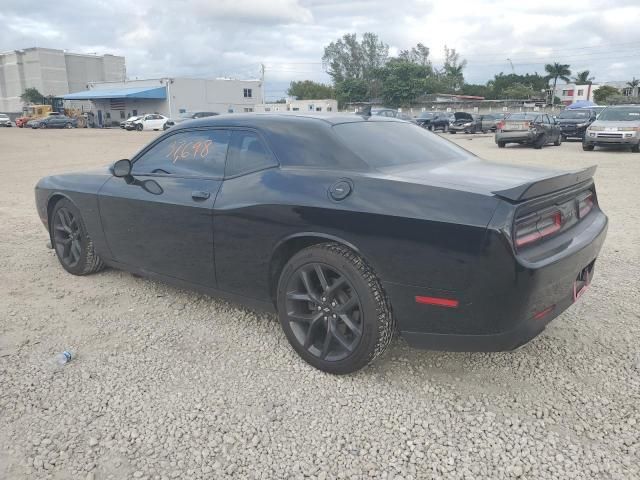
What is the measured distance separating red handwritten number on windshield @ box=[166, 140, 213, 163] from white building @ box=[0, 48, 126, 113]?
97299 millimetres

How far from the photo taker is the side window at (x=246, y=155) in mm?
3368

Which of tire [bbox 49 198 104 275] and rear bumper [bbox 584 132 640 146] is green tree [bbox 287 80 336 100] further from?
tire [bbox 49 198 104 275]

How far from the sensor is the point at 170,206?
3.70 metres

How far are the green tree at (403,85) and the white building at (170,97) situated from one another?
1739 cm

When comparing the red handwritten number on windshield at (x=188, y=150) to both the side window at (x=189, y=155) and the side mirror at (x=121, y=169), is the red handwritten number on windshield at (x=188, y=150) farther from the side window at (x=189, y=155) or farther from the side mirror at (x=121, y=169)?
the side mirror at (x=121, y=169)

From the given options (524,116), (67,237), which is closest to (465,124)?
(524,116)

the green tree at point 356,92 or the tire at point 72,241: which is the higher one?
the green tree at point 356,92

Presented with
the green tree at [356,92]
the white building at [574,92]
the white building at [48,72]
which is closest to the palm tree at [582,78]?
the white building at [574,92]

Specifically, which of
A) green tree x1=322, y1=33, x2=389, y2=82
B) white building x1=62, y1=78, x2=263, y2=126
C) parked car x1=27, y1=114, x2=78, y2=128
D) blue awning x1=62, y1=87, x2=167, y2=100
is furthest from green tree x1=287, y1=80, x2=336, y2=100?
parked car x1=27, y1=114, x2=78, y2=128

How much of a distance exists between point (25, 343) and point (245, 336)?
1.47 m

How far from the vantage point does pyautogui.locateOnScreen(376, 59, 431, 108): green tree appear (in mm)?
69812

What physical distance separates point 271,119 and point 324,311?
1342 millimetres

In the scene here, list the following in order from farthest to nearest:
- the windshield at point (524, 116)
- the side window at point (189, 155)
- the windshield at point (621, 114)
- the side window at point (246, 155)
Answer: the windshield at point (524, 116), the windshield at point (621, 114), the side window at point (189, 155), the side window at point (246, 155)

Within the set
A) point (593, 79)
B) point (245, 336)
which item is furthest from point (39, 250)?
point (593, 79)
